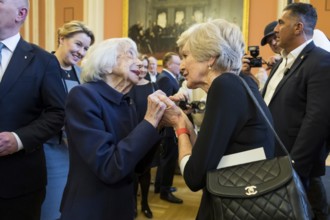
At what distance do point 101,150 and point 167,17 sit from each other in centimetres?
664

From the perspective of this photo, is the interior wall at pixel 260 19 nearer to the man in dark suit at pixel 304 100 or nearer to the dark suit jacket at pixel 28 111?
the man in dark suit at pixel 304 100

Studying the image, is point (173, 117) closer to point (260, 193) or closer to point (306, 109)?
point (260, 193)

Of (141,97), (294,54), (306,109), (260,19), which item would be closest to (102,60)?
(306,109)

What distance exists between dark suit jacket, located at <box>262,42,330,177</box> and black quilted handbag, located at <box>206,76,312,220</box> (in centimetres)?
109

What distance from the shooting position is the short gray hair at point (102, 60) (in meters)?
1.36

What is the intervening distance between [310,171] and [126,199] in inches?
51.9

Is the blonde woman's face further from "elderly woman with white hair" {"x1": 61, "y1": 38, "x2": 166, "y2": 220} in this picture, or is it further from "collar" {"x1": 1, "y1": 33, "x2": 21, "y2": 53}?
"elderly woman with white hair" {"x1": 61, "y1": 38, "x2": 166, "y2": 220}

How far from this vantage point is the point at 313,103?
6.71ft

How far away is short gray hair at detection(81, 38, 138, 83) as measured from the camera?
1361mm

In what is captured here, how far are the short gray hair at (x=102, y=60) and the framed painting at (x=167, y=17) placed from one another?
5784mm

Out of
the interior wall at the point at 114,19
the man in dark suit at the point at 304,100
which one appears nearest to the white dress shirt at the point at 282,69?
the man in dark suit at the point at 304,100

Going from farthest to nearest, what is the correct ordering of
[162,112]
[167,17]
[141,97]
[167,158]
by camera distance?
[167,17] → [167,158] → [141,97] → [162,112]

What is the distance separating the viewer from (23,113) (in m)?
1.55

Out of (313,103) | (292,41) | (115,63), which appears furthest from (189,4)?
(115,63)
